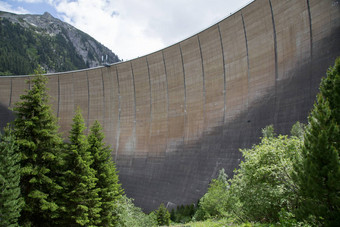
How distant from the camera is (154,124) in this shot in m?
19.8

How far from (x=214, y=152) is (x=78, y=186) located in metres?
9.14

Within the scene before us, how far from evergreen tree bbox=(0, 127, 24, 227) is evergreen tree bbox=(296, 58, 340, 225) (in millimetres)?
5705

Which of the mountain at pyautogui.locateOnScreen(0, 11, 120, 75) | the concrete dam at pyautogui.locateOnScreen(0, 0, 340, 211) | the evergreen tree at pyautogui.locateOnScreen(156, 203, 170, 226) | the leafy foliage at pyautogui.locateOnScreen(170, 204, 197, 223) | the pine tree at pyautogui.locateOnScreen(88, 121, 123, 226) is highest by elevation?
the mountain at pyautogui.locateOnScreen(0, 11, 120, 75)

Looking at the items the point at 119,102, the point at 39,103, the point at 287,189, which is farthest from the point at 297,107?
the point at 119,102

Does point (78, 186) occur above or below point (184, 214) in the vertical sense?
above

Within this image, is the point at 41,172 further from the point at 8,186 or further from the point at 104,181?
the point at 104,181

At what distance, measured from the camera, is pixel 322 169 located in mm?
3828

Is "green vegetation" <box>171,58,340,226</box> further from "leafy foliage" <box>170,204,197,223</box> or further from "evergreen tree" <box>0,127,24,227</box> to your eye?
"leafy foliage" <box>170,204,197,223</box>

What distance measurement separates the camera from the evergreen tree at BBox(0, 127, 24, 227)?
5.79m

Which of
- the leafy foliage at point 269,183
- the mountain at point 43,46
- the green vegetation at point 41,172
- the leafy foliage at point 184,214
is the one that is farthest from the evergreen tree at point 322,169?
the mountain at point 43,46

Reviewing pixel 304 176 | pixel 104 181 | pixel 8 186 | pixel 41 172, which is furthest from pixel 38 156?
pixel 304 176

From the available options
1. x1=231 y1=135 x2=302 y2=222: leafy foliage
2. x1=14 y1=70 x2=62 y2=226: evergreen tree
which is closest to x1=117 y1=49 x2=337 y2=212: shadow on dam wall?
x1=231 y1=135 x2=302 y2=222: leafy foliage

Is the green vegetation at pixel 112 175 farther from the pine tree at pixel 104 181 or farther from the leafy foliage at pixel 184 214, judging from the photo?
the leafy foliage at pixel 184 214

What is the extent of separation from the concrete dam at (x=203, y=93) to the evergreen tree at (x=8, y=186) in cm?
518
